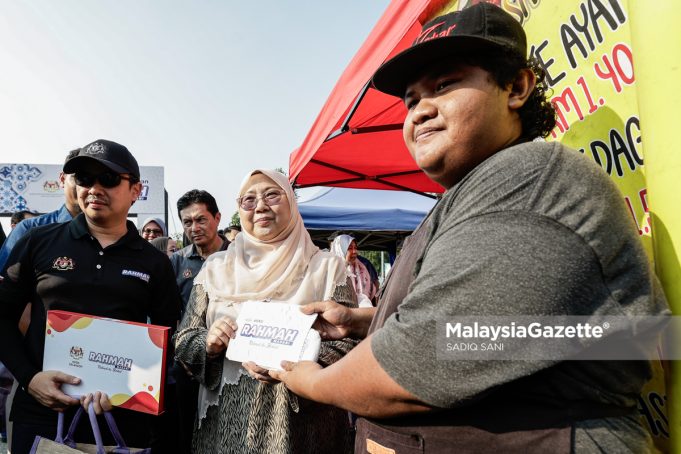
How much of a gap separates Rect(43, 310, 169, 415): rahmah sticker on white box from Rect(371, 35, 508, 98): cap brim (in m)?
1.36

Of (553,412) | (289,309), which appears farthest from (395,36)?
(553,412)

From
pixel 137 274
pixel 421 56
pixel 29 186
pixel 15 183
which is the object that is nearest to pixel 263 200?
pixel 137 274

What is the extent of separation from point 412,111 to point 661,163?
1.93ft

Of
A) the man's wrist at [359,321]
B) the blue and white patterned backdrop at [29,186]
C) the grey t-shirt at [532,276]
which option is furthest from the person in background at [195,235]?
the blue and white patterned backdrop at [29,186]

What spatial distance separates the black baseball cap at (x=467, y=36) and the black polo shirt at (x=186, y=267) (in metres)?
3.43

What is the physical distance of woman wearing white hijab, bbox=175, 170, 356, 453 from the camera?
1.99 m

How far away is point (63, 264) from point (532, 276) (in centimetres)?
210

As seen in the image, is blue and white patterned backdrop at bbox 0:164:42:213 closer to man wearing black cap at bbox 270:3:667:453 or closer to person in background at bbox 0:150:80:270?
person in background at bbox 0:150:80:270

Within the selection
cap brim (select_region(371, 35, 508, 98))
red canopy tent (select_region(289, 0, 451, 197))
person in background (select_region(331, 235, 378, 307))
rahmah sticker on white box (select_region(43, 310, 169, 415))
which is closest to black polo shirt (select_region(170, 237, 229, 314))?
red canopy tent (select_region(289, 0, 451, 197))

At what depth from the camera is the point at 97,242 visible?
2.19 metres

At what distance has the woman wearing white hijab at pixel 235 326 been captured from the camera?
199 cm

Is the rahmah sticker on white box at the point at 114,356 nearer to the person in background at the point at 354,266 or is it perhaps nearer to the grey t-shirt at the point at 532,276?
the grey t-shirt at the point at 532,276

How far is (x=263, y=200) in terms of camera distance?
243 centimetres

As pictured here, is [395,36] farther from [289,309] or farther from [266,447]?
[266,447]
